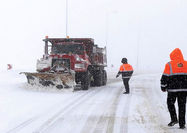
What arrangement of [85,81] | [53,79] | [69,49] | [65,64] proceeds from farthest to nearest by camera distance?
[69,49], [85,81], [65,64], [53,79]

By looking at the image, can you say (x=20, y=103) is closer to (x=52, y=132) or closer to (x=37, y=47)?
(x=52, y=132)

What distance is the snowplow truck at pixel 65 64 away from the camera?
11.0 m

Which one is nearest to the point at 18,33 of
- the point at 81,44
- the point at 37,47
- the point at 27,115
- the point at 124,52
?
the point at 37,47

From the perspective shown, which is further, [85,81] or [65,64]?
[85,81]

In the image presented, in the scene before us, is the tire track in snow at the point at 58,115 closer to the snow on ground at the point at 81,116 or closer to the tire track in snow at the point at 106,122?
the snow on ground at the point at 81,116

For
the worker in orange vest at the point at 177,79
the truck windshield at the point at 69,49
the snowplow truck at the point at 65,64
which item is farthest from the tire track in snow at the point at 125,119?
the truck windshield at the point at 69,49

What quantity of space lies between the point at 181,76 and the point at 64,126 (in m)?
2.56

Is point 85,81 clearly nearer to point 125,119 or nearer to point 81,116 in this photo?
point 81,116

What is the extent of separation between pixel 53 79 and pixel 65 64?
96 centimetres

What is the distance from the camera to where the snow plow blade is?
10.8 m

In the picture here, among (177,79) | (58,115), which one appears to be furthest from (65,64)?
(177,79)

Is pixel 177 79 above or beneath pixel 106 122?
above

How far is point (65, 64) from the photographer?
458 inches

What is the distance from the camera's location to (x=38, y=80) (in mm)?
11336
